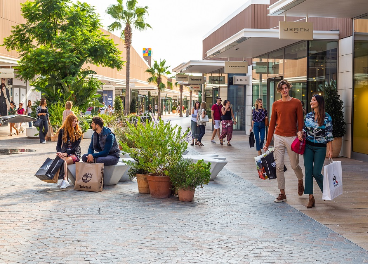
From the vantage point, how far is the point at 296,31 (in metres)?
15.7

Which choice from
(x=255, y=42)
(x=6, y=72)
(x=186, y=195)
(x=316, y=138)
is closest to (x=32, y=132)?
(x=6, y=72)

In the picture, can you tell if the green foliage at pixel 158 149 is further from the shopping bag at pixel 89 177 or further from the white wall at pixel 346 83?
the white wall at pixel 346 83

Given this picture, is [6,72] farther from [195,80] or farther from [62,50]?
[195,80]

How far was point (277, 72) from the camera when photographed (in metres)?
21.7

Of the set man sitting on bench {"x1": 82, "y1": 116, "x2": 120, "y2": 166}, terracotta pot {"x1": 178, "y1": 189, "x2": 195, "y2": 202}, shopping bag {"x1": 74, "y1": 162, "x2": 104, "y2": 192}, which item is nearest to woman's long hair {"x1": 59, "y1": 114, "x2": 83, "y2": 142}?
man sitting on bench {"x1": 82, "y1": 116, "x2": 120, "y2": 166}

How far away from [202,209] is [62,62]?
66.4ft

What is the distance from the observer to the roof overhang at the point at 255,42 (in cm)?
1777

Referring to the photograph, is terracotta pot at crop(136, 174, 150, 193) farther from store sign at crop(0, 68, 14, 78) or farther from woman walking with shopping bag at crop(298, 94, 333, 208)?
store sign at crop(0, 68, 14, 78)

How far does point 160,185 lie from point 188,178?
0.67 m

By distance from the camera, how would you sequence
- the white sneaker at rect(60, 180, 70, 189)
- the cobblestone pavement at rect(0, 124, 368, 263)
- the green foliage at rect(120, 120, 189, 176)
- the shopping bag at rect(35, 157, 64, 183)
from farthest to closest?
the white sneaker at rect(60, 180, 70, 189) < the shopping bag at rect(35, 157, 64, 183) < the green foliage at rect(120, 120, 189, 176) < the cobblestone pavement at rect(0, 124, 368, 263)

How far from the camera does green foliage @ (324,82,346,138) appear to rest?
16.4m

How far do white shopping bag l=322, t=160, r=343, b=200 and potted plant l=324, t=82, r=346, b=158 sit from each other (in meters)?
7.81

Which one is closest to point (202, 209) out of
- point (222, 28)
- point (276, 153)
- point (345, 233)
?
point (276, 153)

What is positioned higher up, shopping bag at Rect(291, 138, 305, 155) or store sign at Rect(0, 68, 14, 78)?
store sign at Rect(0, 68, 14, 78)
